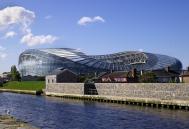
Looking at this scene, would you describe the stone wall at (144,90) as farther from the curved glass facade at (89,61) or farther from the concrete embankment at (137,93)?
the curved glass facade at (89,61)

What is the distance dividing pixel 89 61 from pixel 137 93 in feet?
363

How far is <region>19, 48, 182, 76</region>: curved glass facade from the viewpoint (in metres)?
173

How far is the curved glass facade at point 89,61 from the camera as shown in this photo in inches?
6806

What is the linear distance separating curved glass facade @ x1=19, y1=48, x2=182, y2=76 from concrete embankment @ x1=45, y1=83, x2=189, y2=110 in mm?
76154

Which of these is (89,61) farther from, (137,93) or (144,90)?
(144,90)

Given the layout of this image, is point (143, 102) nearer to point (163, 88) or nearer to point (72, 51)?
point (163, 88)

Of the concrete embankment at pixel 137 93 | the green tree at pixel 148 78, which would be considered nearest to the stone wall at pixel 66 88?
the concrete embankment at pixel 137 93

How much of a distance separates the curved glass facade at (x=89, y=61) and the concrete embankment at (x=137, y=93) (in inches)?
2998

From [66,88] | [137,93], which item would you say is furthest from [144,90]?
[66,88]

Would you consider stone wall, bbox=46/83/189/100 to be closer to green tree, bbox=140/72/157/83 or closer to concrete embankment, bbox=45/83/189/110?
concrete embankment, bbox=45/83/189/110

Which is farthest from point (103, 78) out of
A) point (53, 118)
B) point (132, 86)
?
point (53, 118)

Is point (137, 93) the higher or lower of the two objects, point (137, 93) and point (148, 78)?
the lower

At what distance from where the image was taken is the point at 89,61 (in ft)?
582

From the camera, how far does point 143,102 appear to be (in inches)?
2486
